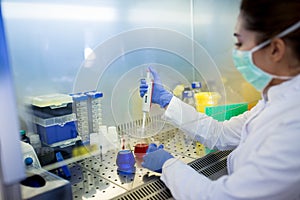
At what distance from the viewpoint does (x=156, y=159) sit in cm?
108

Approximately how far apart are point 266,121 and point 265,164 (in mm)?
157

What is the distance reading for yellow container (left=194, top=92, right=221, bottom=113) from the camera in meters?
1.51

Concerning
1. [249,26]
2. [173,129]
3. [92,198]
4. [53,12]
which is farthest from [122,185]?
[53,12]

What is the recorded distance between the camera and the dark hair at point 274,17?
76 centimetres

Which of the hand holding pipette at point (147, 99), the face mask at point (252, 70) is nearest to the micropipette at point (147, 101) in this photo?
the hand holding pipette at point (147, 99)

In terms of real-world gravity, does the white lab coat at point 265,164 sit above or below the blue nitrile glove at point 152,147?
above

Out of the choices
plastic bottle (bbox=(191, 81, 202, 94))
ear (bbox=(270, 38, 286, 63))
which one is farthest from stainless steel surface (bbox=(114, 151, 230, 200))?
ear (bbox=(270, 38, 286, 63))

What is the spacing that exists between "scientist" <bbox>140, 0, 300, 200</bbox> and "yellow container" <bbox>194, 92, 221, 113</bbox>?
494 millimetres

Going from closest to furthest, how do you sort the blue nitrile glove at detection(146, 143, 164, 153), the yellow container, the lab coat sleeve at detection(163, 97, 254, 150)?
the blue nitrile glove at detection(146, 143, 164, 153) < the lab coat sleeve at detection(163, 97, 254, 150) < the yellow container

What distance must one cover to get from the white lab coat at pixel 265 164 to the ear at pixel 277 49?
89 mm

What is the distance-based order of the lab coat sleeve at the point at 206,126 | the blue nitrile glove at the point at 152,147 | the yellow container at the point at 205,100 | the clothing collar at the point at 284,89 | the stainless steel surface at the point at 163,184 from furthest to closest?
the yellow container at the point at 205,100 < the lab coat sleeve at the point at 206,126 < the blue nitrile glove at the point at 152,147 < the stainless steel surface at the point at 163,184 < the clothing collar at the point at 284,89

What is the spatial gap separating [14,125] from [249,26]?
69cm

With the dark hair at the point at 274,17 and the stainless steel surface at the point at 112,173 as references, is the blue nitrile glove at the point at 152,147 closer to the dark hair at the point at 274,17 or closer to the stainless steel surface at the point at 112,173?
the stainless steel surface at the point at 112,173

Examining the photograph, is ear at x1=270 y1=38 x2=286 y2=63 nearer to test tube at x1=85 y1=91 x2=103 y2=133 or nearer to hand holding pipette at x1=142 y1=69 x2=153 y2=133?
hand holding pipette at x1=142 y1=69 x2=153 y2=133
